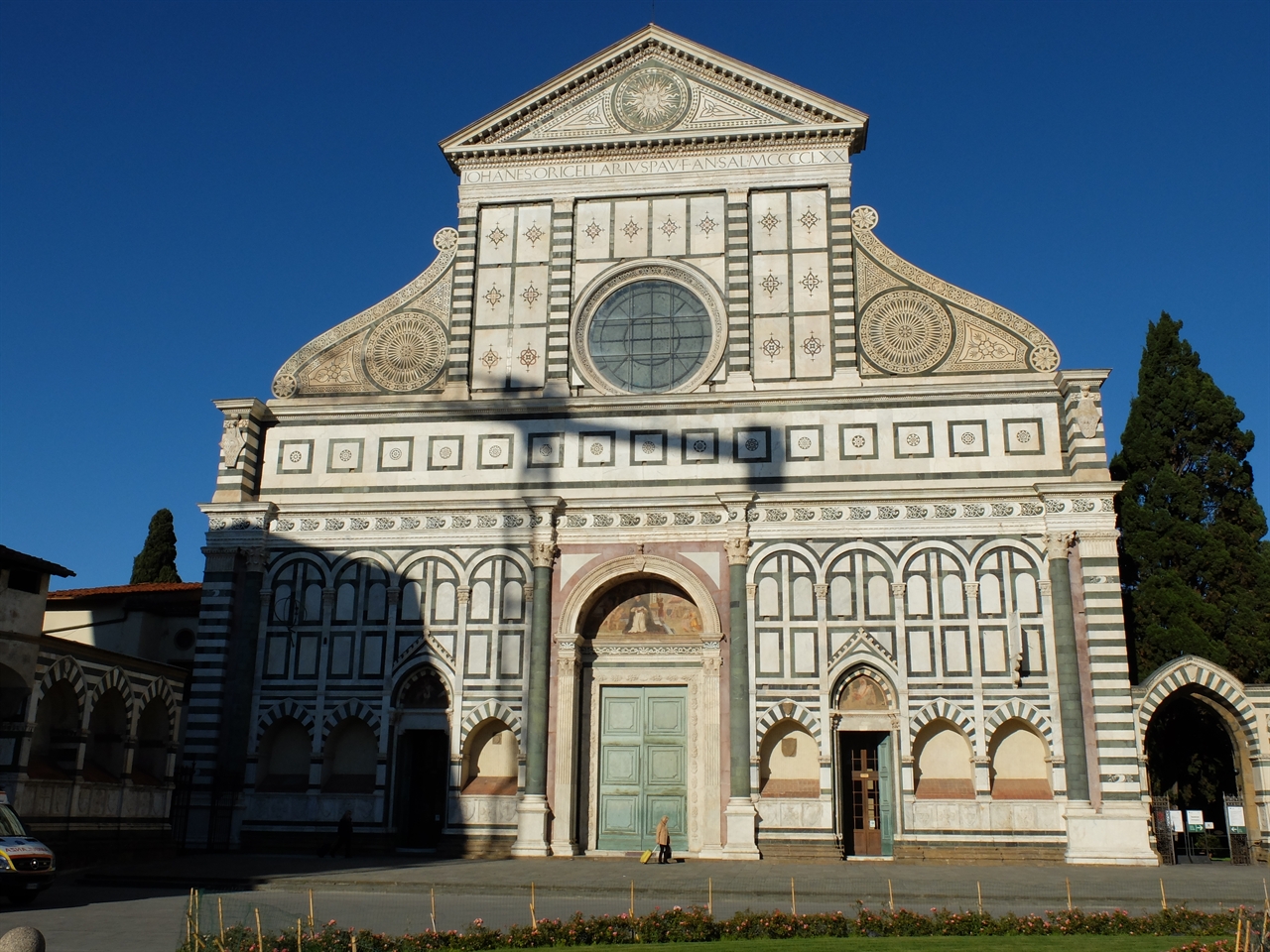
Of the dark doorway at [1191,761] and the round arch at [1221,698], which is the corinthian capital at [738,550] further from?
the dark doorway at [1191,761]

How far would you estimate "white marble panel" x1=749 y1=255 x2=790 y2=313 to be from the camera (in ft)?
88.4

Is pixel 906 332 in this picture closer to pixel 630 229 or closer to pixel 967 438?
pixel 967 438

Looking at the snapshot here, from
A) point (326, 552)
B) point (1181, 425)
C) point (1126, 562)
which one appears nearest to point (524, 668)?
point (326, 552)

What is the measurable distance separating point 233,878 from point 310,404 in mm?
11445

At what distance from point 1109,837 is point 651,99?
62.5 ft

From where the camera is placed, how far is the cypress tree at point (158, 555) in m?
39.3

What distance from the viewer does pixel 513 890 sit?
1839 centimetres

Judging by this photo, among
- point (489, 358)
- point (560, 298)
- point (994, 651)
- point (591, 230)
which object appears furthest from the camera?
point (591, 230)

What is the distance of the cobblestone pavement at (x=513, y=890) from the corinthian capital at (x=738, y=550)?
6.02 metres

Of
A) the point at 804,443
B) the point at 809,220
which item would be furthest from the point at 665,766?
the point at 809,220

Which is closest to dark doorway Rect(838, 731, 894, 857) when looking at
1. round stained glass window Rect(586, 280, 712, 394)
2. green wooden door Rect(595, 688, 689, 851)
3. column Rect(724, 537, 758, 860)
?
column Rect(724, 537, 758, 860)

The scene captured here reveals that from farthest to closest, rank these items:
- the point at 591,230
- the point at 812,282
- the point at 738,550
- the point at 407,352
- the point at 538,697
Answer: the point at 591,230, the point at 407,352, the point at 812,282, the point at 738,550, the point at 538,697

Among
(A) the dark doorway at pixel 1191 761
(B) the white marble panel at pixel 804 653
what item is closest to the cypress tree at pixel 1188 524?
(A) the dark doorway at pixel 1191 761

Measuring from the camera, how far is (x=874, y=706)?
2441 centimetres
